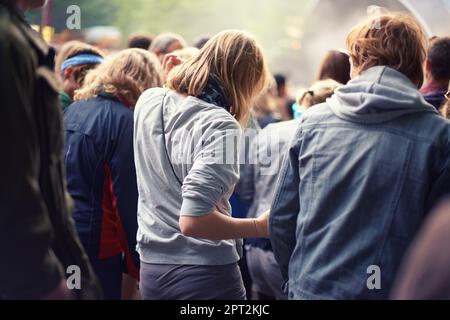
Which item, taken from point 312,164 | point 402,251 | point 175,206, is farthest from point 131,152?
point 402,251

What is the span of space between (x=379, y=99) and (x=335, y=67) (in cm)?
216

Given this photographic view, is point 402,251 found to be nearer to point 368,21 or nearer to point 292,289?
point 292,289

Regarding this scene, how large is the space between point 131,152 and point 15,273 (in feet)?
6.23

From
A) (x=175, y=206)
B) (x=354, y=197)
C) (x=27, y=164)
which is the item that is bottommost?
(x=175, y=206)

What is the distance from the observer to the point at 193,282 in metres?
2.98

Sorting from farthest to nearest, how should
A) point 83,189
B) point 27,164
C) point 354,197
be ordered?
point 83,189
point 354,197
point 27,164

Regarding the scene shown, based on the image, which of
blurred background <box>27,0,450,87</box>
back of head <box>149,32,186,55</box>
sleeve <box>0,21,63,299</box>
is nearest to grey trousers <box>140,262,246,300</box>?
sleeve <box>0,21,63,299</box>

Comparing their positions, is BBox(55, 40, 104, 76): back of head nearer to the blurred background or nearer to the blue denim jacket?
the blurred background

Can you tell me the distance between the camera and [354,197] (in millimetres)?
2520

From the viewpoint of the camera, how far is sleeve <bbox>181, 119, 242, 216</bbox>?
9.11 ft

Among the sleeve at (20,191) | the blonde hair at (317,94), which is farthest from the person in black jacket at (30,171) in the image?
the blonde hair at (317,94)

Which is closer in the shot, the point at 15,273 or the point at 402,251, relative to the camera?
the point at 15,273

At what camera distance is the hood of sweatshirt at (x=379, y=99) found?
253 centimetres

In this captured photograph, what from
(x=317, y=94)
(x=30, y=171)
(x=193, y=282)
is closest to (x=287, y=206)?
(x=193, y=282)
